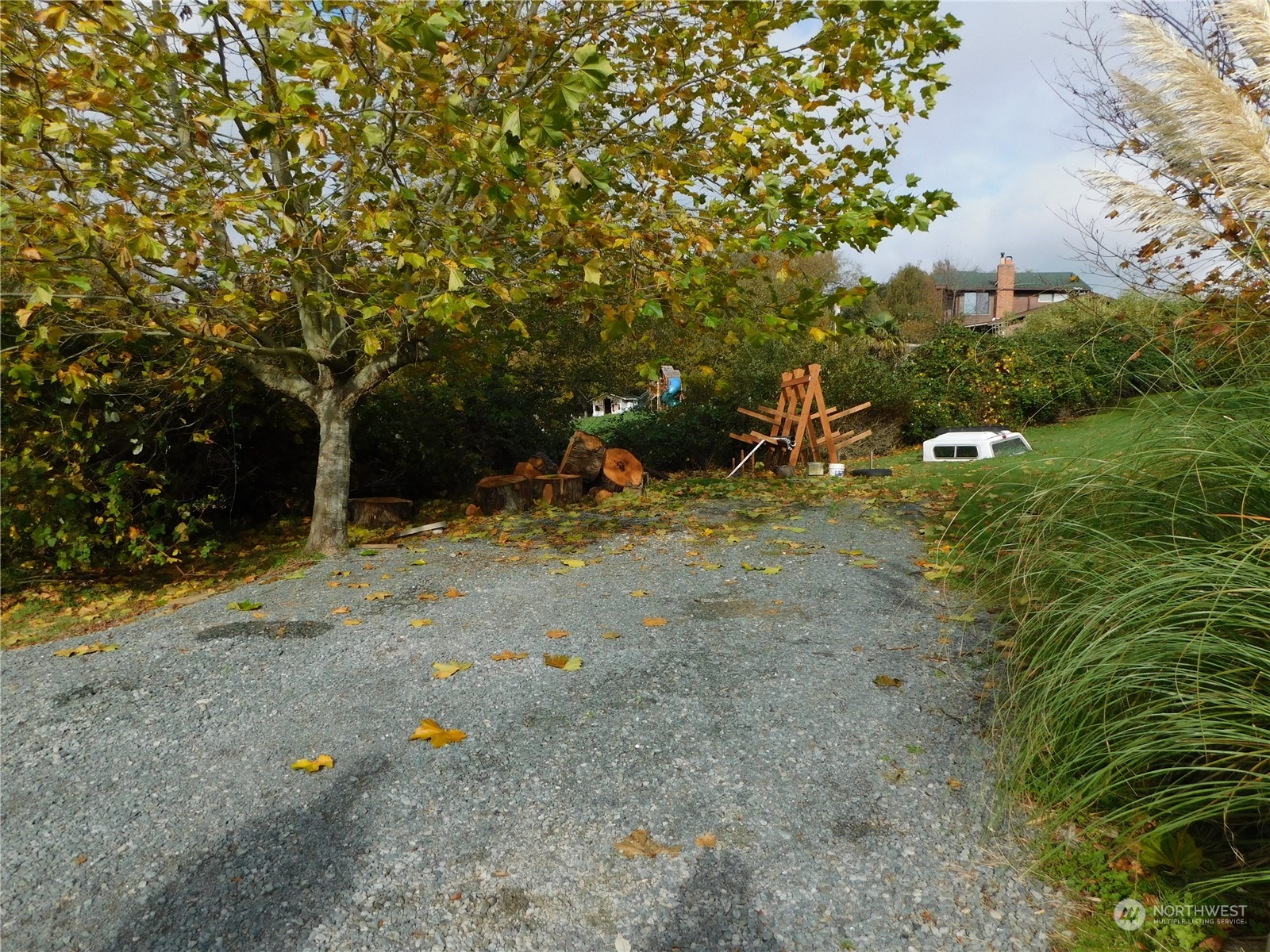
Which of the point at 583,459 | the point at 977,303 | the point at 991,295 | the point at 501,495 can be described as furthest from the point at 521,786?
the point at 977,303

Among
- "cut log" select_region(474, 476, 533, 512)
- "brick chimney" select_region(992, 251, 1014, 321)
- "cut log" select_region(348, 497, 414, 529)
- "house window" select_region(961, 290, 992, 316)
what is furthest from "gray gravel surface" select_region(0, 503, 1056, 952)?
"house window" select_region(961, 290, 992, 316)

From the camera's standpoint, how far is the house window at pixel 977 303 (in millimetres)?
43719

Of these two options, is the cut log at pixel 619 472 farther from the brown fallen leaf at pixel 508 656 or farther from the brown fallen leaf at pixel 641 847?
the brown fallen leaf at pixel 641 847

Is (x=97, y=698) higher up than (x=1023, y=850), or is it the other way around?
(x=97, y=698)

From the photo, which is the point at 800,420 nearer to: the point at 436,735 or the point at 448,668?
the point at 448,668

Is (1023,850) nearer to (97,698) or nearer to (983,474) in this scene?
(983,474)

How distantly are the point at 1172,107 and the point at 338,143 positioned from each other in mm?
4349

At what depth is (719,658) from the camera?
389cm

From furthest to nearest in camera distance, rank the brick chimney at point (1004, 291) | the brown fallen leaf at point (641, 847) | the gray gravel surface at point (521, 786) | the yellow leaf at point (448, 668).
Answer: the brick chimney at point (1004, 291)
the yellow leaf at point (448, 668)
the brown fallen leaf at point (641, 847)
the gray gravel surface at point (521, 786)

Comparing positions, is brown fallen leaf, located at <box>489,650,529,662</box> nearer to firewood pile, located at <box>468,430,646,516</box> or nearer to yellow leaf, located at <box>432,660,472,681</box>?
yellow leaf, located at <box>432,660,472,681</box>

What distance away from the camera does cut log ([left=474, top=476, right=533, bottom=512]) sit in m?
8.75

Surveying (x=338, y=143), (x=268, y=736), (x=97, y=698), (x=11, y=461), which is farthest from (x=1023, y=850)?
(x=11, y=461)

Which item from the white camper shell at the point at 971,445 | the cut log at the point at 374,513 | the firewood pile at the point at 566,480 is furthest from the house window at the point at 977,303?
the cut log at the point at 374,513

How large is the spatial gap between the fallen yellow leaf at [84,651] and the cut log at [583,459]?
570 cm
